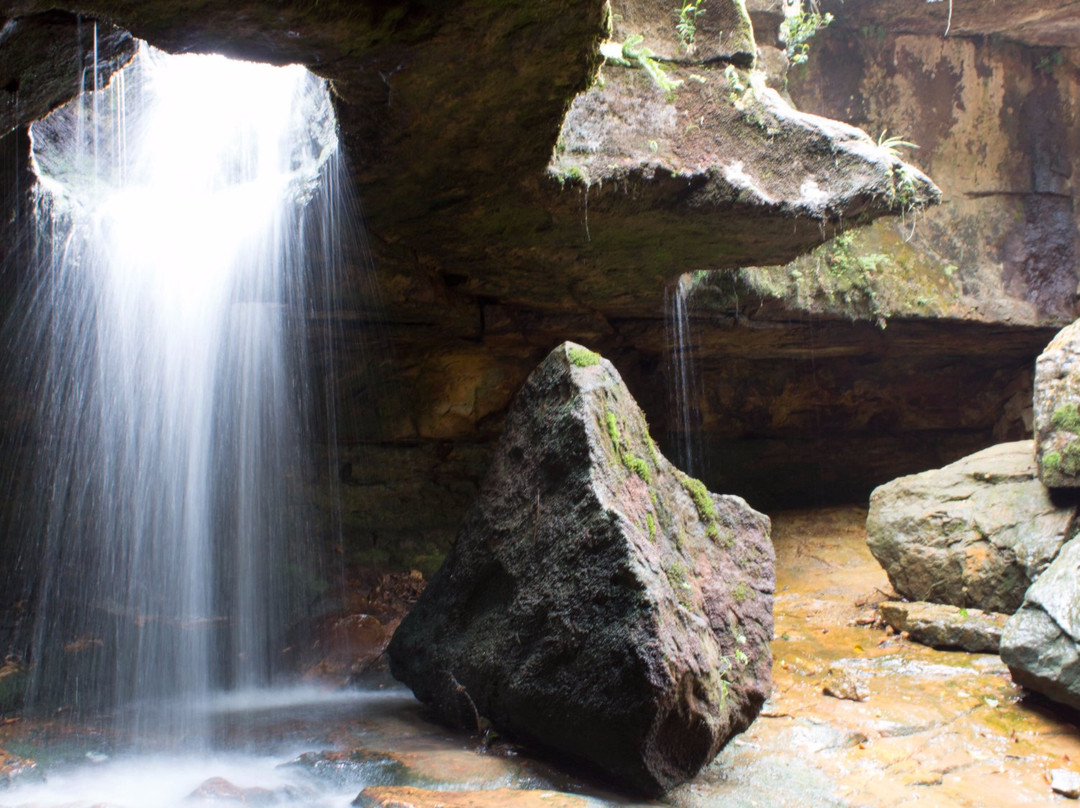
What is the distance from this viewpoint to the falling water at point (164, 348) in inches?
221

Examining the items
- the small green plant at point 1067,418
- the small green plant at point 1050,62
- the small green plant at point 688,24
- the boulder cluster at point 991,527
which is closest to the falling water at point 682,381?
the small green plant at point 688,24

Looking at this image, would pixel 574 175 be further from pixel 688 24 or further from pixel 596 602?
pixel 596 602

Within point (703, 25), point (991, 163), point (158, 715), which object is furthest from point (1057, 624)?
point (991, 163)

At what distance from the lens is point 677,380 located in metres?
9.77

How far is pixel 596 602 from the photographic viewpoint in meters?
3.50

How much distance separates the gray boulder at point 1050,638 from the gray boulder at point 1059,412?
1.30m

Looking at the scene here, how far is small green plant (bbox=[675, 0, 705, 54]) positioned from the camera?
5547 millimetres

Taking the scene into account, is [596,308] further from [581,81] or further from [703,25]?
[581,81]

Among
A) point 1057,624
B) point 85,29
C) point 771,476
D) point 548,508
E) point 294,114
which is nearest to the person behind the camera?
point 85,29

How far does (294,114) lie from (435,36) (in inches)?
111

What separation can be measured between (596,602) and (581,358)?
54.5 inches

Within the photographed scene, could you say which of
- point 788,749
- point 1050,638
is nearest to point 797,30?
point 1050,638

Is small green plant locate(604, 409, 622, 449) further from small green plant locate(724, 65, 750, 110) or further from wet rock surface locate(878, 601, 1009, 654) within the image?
wet rock surface locate(878, 601, 1009, 654)

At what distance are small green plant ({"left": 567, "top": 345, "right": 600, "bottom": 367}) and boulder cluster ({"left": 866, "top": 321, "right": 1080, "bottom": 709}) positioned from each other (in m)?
3.23
